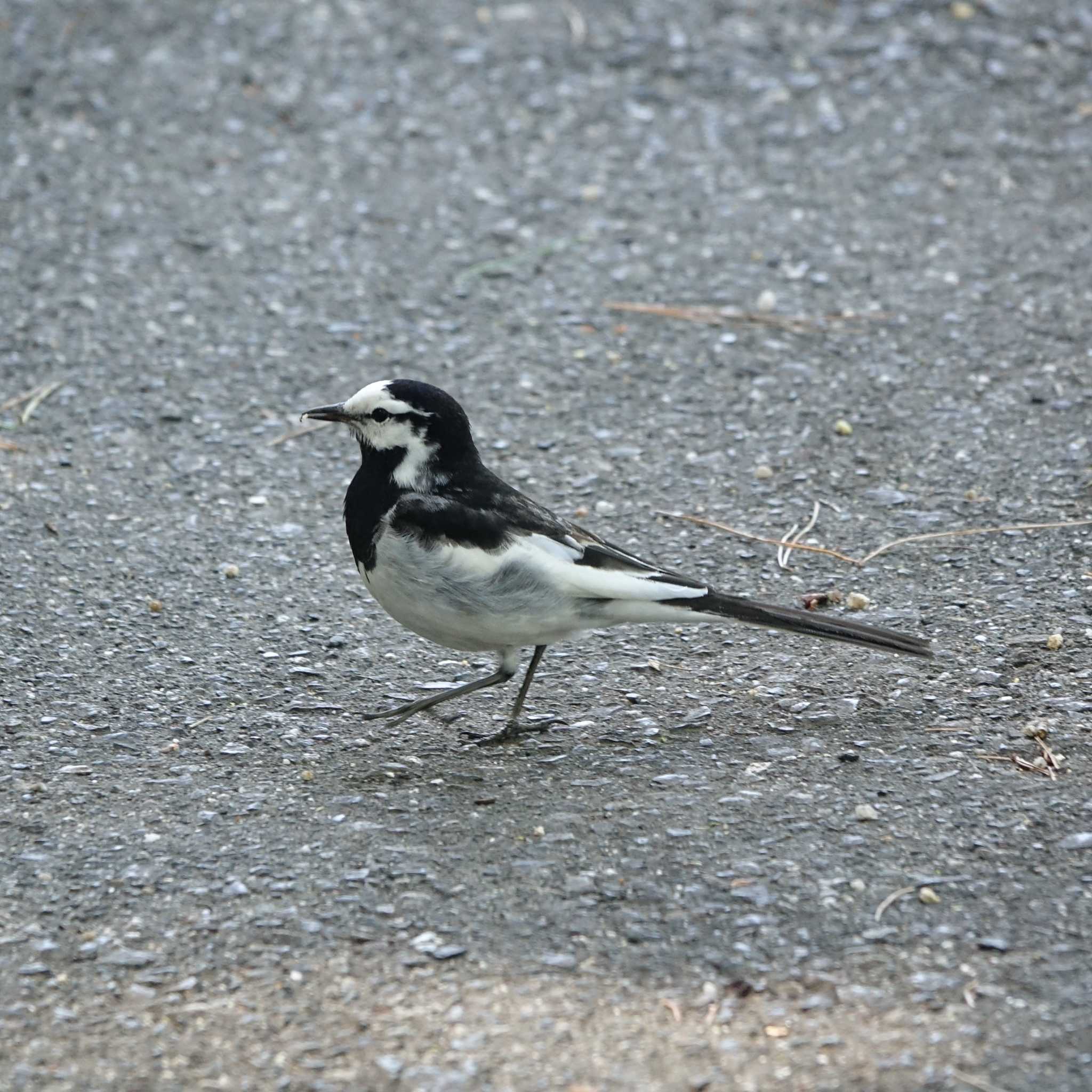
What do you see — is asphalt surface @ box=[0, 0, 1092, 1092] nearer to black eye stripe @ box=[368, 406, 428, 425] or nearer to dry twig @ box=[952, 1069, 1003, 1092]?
dry twig @ box=[952, 1069, 1003, 1092]

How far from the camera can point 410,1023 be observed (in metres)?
3.21

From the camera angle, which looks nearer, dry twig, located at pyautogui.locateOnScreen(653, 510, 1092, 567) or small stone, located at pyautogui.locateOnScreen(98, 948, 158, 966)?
small stone, located at pyautogui.locateOnScreen(98, 948, 158, 966)

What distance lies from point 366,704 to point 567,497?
1482mm

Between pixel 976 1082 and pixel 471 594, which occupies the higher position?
pixel 471 594

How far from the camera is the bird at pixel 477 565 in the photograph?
14.0 ft

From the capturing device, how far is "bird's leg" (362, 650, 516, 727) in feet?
14.8

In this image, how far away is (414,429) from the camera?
4477mm

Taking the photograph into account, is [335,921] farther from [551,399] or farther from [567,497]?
[551,399]

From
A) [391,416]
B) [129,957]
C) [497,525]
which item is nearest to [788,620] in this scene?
[497,525]

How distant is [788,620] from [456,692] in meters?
1.00

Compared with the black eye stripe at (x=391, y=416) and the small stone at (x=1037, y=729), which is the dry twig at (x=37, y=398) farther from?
the small stone at (x=1037, y=729)

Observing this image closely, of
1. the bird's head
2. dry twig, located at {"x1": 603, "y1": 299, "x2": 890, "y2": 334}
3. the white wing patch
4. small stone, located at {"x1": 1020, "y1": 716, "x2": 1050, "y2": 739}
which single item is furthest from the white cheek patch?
dry twig, located at {"x1": 603, "y1": 299, "x2": 890, "y2": 334}

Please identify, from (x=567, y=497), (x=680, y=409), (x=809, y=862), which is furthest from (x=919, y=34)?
(x=809, y=862)

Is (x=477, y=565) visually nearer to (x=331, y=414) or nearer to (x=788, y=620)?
(x=331, y=414)
